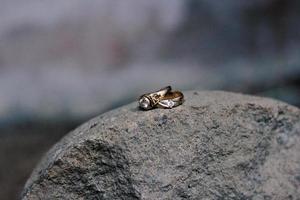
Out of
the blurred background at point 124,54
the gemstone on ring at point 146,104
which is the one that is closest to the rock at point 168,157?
the gemstone on ring at point 146,104

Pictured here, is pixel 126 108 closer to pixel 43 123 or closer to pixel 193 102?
pixel 193 102

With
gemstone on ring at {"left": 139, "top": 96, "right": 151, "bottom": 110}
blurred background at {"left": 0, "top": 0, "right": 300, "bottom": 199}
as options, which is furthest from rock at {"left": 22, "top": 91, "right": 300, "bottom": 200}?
blurred background at {"left": 0, "top": 0, "right": 300, "bottom": 199}

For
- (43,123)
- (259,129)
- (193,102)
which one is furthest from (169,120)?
(43,123)

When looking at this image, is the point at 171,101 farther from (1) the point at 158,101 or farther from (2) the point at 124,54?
(2) the point at 124,54

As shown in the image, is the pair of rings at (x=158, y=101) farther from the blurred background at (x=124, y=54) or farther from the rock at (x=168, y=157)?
the blurred background at (x=124, y=54)

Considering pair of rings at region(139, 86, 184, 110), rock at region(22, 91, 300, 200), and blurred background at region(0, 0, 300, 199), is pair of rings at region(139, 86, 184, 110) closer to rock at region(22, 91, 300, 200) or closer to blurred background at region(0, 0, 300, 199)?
rock at region(22, 91, 300, 200)

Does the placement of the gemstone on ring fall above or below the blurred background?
above
